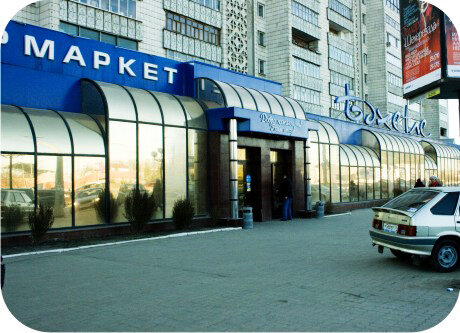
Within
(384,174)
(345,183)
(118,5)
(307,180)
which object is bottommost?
(345,183)

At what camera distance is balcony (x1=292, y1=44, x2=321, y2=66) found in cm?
4141

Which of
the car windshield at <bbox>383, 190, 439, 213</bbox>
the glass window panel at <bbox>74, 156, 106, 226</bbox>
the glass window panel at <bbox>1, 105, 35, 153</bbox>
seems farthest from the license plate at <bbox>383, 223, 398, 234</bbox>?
the glass window panel at <bbox>1, 105, 35, 153</bbox>

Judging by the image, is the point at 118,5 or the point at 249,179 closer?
the point at 249,179

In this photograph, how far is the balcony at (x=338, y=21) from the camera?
46881 mm

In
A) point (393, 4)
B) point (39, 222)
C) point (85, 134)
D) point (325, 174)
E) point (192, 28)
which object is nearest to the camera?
point (39, 222)

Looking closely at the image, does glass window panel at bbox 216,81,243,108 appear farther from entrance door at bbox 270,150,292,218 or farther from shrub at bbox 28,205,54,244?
shrub at bbox 28,205,54,244

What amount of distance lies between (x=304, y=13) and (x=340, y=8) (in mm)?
7654

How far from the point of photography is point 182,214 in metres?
16.1

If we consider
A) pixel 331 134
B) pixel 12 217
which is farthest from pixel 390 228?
pixel 331 134

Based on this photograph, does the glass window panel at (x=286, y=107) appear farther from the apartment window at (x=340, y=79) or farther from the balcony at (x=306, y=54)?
the apartment window at (x=340, y=79)

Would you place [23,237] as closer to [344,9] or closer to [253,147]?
[253,147]

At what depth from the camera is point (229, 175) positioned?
1806 cm

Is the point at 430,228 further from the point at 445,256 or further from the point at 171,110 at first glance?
the point at 171,110

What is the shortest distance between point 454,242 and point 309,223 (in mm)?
10064
